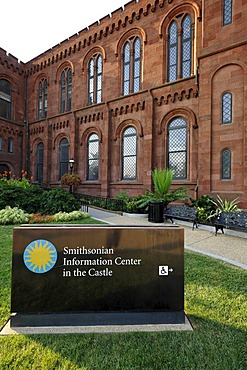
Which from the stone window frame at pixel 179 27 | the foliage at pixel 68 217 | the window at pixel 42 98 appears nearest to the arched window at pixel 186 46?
the stone window frame at pixel 179 27

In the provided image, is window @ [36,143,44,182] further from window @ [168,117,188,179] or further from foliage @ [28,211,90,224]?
window @ [168,117,188,179]

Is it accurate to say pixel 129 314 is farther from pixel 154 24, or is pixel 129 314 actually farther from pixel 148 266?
pixel 154 24

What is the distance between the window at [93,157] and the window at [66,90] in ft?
→ 16.8

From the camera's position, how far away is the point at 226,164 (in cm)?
1094

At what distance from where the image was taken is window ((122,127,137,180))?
55.9 feet

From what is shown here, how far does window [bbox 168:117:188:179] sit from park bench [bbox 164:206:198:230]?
5.21 metres

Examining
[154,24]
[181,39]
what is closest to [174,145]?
[181,39]

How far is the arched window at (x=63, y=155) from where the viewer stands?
850 inches

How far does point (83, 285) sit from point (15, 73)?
28.6 metres

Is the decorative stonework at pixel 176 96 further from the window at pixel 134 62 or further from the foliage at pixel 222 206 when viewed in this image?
the foliage at pixel 222 206

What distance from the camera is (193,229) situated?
8.86m

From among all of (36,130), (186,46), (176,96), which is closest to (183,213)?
(176,96)

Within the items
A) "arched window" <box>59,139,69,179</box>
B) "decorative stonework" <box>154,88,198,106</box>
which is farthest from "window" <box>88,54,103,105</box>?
"decorative stonework" <box>154,88,198,106</box>

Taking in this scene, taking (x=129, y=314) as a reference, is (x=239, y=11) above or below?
above
